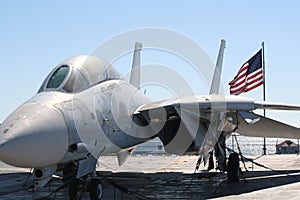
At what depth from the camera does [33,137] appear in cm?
780

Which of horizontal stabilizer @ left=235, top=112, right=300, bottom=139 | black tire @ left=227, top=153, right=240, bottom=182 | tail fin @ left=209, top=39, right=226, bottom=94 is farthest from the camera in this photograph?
tail fin @ left=209, top=39, right=226, bottom=94

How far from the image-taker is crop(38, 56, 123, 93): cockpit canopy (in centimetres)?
996

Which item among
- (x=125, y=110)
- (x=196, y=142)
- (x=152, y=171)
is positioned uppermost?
(x=125, y=110)

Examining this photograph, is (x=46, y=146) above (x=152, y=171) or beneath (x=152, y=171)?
above

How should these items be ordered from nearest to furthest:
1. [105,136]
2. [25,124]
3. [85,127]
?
[25,124]
[85,127]
[105,136]

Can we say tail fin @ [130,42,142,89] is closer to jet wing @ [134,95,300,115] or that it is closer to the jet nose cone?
jet wing @ [134,95,300,115]

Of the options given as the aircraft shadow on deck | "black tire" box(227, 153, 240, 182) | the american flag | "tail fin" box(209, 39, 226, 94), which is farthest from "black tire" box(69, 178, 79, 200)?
the american flag

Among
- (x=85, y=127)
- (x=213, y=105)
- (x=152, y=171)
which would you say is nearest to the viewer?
(x=85, y=127)

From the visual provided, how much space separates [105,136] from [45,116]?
2455 millimetres

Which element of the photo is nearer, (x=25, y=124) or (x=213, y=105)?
(x=25, y=124)

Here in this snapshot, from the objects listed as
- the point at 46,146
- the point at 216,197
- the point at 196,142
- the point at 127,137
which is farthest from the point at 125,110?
the point at 46,146

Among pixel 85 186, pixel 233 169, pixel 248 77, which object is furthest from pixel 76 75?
pixel 248 77

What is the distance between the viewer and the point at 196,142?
12.4m

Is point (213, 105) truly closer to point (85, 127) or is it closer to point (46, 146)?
point (85, 127)
